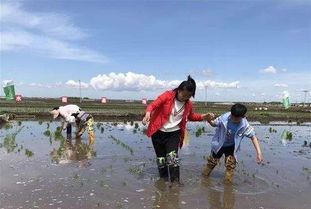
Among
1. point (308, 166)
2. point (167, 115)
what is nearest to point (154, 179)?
point (167, 115)

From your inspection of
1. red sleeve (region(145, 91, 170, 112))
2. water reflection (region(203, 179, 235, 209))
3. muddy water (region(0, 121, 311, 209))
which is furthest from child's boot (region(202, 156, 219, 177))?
red sleeve (region(145, 91, 170, 112))

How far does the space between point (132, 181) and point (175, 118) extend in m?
1.48

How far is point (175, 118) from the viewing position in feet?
24.4

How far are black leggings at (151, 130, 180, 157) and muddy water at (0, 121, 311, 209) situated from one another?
656mm

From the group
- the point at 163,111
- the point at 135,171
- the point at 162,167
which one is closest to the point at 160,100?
the point at 163,111

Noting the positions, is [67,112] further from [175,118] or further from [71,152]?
[175,118]

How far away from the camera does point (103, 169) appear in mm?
8953

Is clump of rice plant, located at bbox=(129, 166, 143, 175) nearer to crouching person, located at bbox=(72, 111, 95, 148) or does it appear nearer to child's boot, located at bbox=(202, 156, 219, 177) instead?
child's boot, located at bbox=(202, 156, 219, 177)

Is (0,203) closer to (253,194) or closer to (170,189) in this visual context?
(170,189)

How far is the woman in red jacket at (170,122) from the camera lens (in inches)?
283

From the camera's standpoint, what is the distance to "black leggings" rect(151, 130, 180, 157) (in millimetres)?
7461

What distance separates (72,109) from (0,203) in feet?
25.8

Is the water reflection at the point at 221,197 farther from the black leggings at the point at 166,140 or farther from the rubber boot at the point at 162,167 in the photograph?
the black leggings at the point at 166,140

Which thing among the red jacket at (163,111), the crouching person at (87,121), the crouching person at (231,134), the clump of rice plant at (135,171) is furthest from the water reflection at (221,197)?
the crouching person at (87,121)
